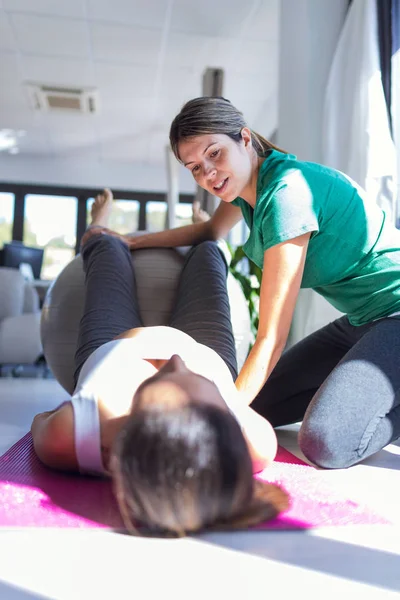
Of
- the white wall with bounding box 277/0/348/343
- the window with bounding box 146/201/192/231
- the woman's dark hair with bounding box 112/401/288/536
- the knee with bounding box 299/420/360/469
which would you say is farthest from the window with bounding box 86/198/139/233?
the woman's dark hair with bounding box 112/401/288/536

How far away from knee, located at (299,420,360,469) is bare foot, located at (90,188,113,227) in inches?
45.4

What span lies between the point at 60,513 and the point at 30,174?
8183 millimetres

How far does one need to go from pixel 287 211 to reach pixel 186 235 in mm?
701

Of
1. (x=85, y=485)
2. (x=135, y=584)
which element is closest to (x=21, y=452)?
(x=85, y=485)

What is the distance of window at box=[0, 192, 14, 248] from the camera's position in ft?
28.2

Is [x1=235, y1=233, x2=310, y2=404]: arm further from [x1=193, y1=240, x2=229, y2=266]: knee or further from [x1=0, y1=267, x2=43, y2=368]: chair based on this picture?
[x1=0, y1=267, x2=43, y2=368]: chair

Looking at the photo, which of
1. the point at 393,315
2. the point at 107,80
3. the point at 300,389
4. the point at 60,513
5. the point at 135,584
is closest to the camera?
the point at 135,584

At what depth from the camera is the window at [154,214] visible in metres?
8.99

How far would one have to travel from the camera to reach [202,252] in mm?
1852

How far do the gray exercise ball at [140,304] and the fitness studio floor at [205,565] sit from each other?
100 centimetres

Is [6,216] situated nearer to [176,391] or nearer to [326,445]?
[326,445]

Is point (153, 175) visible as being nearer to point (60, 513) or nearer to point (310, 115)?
point (310, 115)

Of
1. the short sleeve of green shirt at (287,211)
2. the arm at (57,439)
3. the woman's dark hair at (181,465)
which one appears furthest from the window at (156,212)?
the woman's dark hair at (181,465)

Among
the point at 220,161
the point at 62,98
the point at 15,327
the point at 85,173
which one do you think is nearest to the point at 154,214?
the point at 85,173
